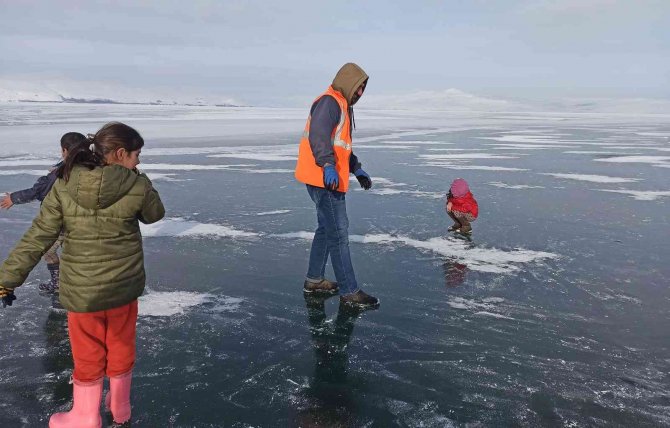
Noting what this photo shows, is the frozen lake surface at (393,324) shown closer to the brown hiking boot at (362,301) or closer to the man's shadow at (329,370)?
the man's shadow at (329,370)

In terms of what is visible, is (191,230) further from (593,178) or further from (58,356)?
(593,178)

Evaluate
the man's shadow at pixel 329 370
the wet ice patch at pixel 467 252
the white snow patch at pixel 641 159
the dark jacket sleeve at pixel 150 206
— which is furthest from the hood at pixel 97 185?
the white snow patch at pixel 641 159

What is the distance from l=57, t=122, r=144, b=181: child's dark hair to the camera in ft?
7.14

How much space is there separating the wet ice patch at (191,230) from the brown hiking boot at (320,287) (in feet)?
5.62

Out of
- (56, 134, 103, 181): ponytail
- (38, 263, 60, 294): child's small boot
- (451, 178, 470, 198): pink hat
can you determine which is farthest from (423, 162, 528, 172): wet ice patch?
(56, 134, 103, 181): ponytail

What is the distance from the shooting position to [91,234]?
2291 mm

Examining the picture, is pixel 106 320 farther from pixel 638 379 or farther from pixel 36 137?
pixel 36 137

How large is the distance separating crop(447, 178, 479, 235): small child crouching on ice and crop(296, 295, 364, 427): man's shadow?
2.56 metres

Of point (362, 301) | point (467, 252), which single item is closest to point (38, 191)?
point (362, 301)

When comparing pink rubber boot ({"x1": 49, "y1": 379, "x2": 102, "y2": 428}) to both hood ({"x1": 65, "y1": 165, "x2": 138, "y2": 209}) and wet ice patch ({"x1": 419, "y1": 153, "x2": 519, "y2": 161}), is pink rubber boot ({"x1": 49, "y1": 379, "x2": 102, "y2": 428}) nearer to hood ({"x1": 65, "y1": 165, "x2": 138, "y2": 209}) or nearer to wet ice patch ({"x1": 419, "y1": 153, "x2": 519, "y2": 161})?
hood ({"x1": 65, "y1": 165, "x2": 138, "y2": 209})

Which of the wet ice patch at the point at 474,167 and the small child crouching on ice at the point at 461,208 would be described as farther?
the wet ice patch at the point at 474,167

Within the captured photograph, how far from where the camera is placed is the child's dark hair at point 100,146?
7.14 ft

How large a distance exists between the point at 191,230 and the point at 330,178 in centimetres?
294

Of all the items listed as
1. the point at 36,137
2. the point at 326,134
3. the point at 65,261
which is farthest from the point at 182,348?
the point at 36,137
